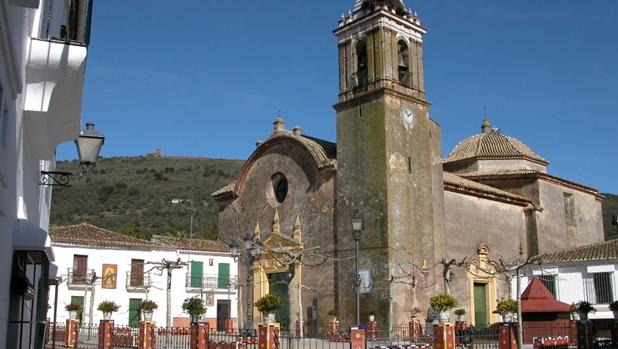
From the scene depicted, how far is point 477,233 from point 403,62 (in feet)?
26.4

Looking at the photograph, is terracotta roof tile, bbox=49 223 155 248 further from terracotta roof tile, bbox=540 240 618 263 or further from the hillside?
terracotta roof tile, bbox=540 240 618 263

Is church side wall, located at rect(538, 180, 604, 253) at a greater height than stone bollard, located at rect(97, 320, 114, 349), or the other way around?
church side wall, located at rect(538, 180, 604, 253)

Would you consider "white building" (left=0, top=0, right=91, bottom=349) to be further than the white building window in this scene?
No

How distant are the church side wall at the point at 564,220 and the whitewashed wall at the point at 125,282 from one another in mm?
17804

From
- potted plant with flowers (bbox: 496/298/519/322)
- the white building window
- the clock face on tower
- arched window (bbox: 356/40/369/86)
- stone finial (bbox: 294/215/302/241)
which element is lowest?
potted plant with flowers (bbox: 496/298/519/322)

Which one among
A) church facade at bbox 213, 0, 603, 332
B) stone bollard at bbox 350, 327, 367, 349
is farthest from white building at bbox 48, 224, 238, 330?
stone bollard at bbox 350, 327, 367, 349

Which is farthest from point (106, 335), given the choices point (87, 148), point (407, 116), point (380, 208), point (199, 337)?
point (407, 116)

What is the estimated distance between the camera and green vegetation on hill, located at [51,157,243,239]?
6081 centimetres

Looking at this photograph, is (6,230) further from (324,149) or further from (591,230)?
(591,230)

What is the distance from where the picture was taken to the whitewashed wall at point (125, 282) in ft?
116

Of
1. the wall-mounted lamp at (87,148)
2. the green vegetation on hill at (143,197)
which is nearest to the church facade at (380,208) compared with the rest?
the wall-mounted lamp at (87,148)

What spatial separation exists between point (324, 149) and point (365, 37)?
5.29 metres

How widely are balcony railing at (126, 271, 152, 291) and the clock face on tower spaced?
57.0 ft

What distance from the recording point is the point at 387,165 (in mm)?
27203
